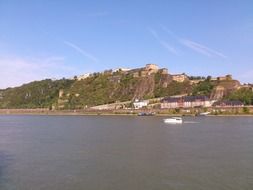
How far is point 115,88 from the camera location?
456 feet

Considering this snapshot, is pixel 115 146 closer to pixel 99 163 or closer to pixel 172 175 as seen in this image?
pixel 99 163

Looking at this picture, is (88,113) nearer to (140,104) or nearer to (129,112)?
(129,112)

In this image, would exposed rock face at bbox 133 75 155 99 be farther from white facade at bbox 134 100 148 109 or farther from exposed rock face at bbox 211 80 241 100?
exposed rock face at bbox 211 80 241 100

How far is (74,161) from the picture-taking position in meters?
22.8

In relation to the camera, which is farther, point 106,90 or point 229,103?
point 106,90

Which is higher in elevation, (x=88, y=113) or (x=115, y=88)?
(x=115, y=88)

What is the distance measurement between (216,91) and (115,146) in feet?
285

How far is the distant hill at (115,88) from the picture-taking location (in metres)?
119

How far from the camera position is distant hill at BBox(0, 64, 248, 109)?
4695 inches

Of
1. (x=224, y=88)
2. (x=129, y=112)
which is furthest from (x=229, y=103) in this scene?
(x=129, y=112)

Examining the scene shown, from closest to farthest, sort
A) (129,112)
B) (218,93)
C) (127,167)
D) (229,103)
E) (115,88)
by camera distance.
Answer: (127,167), (229,103), (218,93), (129,112), (115,88)

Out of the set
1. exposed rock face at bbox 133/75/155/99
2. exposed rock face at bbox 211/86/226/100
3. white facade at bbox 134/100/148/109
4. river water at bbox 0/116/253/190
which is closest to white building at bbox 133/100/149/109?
white facade at bbox 134/100/148/109

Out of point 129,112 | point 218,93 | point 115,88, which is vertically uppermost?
point 115,88

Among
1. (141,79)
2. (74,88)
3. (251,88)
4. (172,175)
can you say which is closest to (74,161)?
(172,175)
